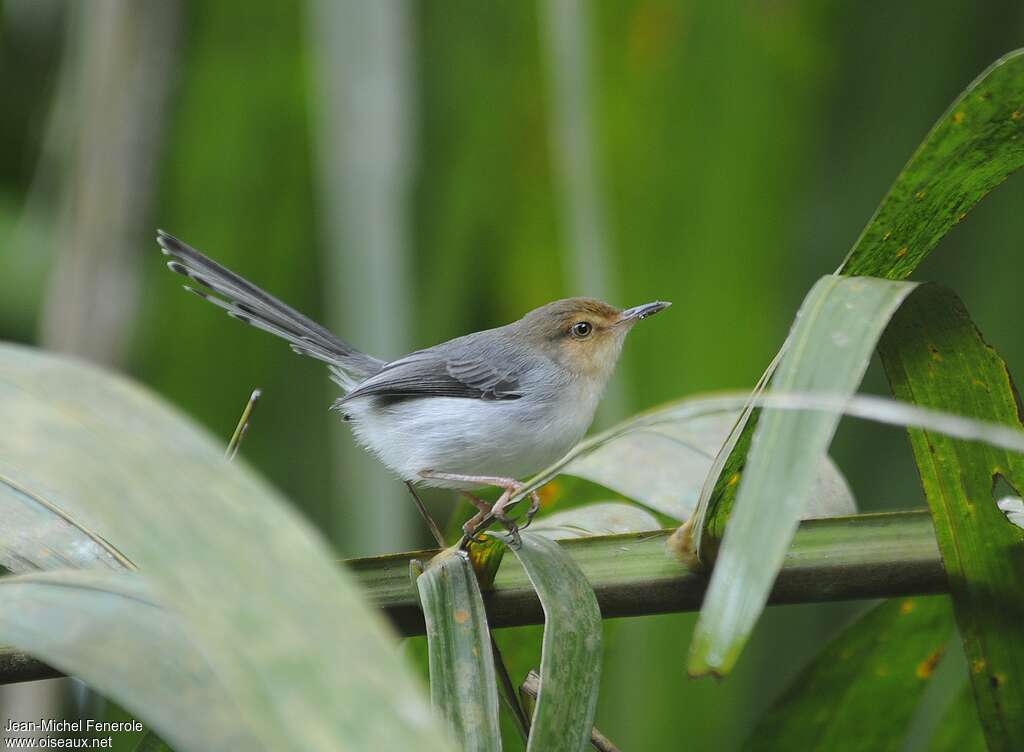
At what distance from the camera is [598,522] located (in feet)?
4.50

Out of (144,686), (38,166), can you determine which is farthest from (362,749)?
(38,166)

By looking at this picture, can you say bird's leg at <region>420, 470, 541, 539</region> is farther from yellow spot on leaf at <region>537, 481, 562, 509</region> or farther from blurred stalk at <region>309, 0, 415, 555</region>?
blurred stalk at <region>309, 0, 415, 555</region>

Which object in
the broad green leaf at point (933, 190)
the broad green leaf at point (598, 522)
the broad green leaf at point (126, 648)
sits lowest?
the broad green leaf at point (598, 522)

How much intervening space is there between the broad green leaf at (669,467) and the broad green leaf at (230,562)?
83 cm

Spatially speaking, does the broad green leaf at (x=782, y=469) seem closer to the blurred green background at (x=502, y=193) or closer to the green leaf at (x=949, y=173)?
the green leaf at (x=949, y=173)

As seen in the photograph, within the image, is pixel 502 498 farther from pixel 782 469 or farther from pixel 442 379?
pixel 442 379

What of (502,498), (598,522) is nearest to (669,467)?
(598,522)

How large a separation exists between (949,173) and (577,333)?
153cm

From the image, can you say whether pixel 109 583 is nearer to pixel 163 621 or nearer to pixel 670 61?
pixel 163 621

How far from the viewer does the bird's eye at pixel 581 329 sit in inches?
96.3

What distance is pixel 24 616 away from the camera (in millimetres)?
722

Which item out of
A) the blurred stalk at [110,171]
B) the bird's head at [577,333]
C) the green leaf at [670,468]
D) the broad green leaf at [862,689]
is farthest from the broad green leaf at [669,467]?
the blurred stalk at [110,171]

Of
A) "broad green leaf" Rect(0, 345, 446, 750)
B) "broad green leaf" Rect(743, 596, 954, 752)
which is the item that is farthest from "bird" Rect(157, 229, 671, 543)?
"broad green leaf" Rect(0, 345, 446, 750)

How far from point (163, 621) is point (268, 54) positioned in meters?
1.81
